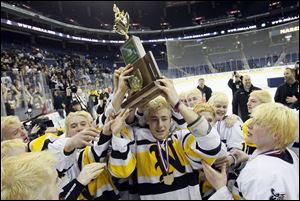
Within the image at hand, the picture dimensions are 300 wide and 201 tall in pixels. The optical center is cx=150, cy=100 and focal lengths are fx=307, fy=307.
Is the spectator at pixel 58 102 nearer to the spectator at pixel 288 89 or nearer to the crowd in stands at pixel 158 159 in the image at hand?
the spectator at pixel 288 89

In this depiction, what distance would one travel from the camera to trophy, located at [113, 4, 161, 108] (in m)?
1.11

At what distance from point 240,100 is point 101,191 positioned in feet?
11.1

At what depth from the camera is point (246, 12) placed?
21.8m

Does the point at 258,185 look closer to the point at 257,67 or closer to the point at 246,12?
the point at 257,67

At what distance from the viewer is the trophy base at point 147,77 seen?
1.11 metres

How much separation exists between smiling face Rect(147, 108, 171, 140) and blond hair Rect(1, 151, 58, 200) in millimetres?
471

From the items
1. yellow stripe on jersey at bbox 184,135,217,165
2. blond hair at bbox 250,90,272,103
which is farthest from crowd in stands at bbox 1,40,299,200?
blond hair at bbox 250,90,272,103

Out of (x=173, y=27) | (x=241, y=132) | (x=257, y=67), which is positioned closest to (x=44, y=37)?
(x=173, y=27)

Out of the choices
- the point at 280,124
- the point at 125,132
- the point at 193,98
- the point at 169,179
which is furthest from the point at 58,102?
the point at 280,124

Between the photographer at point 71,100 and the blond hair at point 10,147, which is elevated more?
the blond hair at point 10,147

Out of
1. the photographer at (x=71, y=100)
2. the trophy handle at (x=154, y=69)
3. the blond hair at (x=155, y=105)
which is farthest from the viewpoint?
the photographer at (x=71, y=100)

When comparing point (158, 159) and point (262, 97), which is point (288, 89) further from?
point (158, 159)

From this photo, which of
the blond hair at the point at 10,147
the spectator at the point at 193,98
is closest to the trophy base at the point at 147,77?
the blond hair at the point at 10,147

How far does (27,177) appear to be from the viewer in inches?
36.6
